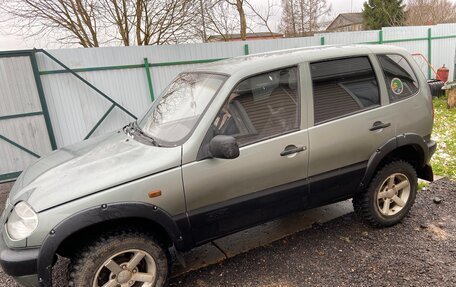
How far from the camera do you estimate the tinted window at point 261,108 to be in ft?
8.29

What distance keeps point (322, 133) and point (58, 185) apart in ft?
7.12

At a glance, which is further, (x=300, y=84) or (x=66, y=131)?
(x=66, y=131)

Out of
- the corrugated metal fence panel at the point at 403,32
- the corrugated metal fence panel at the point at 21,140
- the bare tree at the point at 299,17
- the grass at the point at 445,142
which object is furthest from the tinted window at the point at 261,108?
the bare tree at the point at 299,17

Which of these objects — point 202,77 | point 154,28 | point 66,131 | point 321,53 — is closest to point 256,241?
point 202,77

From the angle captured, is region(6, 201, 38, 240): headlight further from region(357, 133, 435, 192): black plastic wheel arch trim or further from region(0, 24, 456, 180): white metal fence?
region(0, 24, 456, 180): white metal fence

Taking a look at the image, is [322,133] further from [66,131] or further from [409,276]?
[66,131]

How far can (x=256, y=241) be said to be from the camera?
333 cm

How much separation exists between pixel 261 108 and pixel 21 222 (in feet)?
6.46

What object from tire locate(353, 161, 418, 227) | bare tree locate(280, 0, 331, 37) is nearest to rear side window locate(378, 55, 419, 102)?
tire locate(353, 161, 418, 227)

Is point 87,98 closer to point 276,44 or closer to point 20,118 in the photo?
point 20,118

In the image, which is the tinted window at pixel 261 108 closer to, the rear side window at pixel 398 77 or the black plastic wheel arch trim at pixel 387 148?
the black plastic wheel arch trim at pixel 387 148

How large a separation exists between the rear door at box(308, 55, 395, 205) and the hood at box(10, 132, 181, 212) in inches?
52.1

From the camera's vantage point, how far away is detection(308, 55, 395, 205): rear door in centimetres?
281

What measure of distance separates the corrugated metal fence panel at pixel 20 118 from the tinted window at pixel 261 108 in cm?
546
